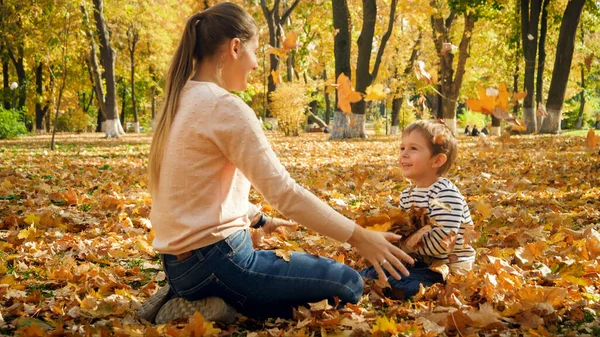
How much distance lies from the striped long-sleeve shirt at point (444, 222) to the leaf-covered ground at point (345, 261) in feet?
0.46

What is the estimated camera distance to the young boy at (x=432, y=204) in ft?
9.71

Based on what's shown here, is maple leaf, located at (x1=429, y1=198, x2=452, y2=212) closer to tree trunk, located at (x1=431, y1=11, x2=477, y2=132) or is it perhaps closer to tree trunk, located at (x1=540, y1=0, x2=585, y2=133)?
tree trunk, located at (x1=540, y1=0, x2=585, y2=133)

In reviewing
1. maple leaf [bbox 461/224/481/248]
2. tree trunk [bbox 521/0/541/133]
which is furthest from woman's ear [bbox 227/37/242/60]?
tree trunk [bbox 521/0/541/133]

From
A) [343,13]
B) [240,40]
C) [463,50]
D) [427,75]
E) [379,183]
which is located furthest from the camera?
[463,50]

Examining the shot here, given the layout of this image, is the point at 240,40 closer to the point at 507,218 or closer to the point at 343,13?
the point at 507,218

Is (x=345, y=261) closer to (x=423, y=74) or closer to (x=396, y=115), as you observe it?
(x=423, y=74)

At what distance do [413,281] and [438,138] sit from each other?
80cm

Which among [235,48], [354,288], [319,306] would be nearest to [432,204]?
[354,288]

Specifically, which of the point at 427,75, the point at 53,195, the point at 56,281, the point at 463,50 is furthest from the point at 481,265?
the point at 463,50

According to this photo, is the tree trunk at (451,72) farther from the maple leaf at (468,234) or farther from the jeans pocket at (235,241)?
the jeans pocket at (235,241)

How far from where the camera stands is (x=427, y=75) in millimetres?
3863

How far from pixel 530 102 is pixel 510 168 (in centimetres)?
1275

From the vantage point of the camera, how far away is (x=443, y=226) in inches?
117

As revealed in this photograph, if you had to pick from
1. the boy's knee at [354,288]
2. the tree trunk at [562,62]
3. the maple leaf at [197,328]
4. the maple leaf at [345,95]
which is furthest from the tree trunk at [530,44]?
the maple leaf at [197,328]
